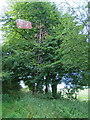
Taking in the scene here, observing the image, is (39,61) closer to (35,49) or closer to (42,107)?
(35,49)

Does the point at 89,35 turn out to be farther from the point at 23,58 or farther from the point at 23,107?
the point at 23,107

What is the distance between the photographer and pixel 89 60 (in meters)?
1.65

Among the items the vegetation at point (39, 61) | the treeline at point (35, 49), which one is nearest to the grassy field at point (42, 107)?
the vegetation at point (39, 61)

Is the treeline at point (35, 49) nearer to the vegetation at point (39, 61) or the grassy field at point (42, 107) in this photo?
the vegetation at point (39, 61)

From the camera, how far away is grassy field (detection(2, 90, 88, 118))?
1.73m

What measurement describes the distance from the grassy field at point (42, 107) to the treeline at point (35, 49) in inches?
6.9

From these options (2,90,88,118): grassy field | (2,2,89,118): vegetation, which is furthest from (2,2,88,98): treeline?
(2,90,88,118): grassy field

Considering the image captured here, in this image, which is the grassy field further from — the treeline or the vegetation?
the treeline

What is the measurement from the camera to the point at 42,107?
1.81 metres

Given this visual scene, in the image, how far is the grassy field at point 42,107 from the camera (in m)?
1.73

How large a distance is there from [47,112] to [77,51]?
2.57ft

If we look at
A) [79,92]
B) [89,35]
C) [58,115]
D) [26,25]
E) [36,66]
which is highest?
[26,25]

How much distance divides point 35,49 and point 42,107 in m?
0.87

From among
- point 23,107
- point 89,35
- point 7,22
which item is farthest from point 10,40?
point 89,35
